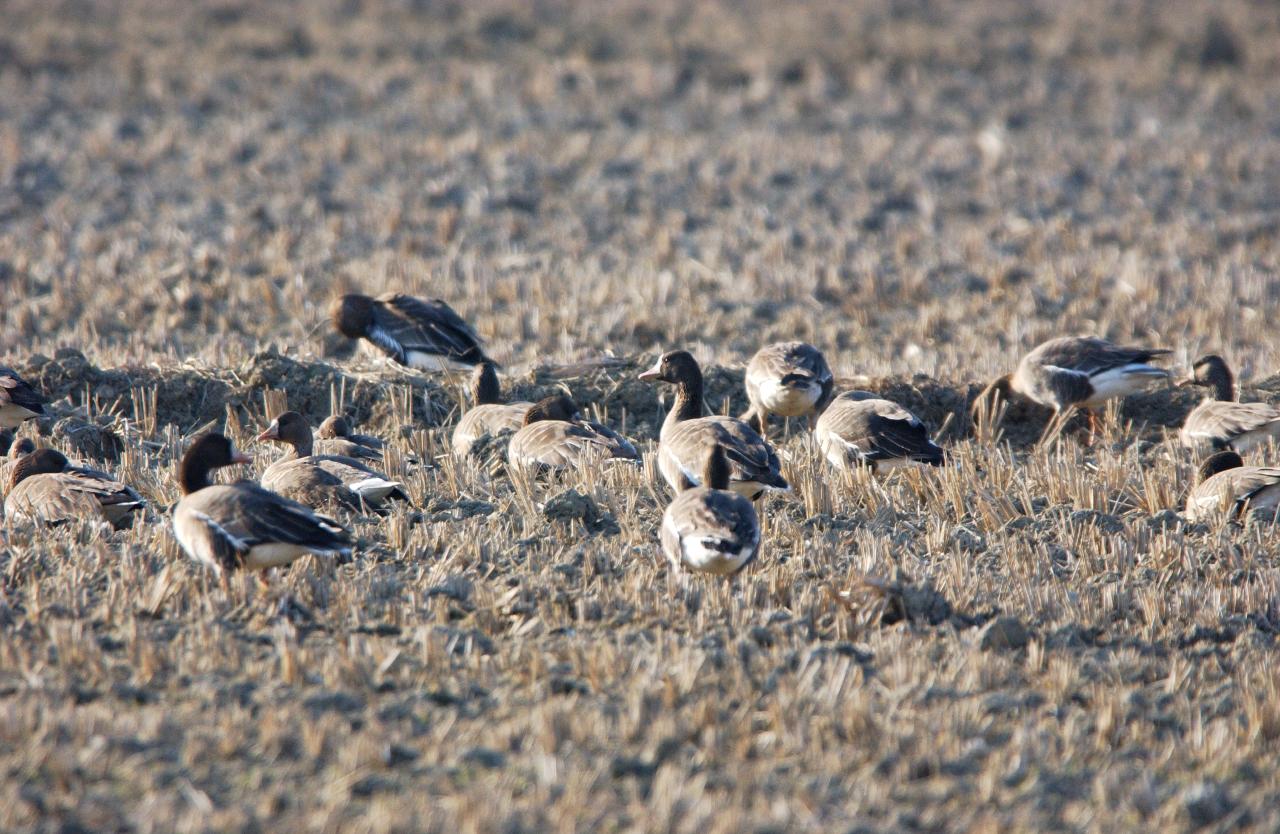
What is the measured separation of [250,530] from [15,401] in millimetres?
3999

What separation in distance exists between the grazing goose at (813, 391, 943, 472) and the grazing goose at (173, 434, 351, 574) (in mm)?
3819

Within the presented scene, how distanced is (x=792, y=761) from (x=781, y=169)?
51.8ft

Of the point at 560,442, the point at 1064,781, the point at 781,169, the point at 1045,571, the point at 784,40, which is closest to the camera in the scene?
the point at 1064,781

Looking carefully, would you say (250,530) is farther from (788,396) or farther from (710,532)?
(788,396)

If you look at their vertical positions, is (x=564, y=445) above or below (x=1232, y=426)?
above

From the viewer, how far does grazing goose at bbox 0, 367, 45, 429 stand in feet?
31.4

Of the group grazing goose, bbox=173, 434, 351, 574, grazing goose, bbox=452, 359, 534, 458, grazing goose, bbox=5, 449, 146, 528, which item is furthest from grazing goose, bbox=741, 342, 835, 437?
grazing goose, bbox=5, 449, 146, 528

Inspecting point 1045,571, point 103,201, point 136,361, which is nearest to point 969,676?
point 1045,571

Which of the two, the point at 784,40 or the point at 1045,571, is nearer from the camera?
the point at 1045,571

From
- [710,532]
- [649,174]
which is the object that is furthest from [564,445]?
[649,174]

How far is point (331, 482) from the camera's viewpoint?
8086 mm

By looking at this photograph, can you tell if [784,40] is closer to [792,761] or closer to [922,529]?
[922,529]

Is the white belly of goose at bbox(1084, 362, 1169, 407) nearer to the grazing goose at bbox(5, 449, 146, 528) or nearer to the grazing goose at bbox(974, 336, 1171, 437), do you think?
the grazing goose at bbox(974, 336, 1171, 437)

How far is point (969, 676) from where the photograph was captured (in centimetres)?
607
